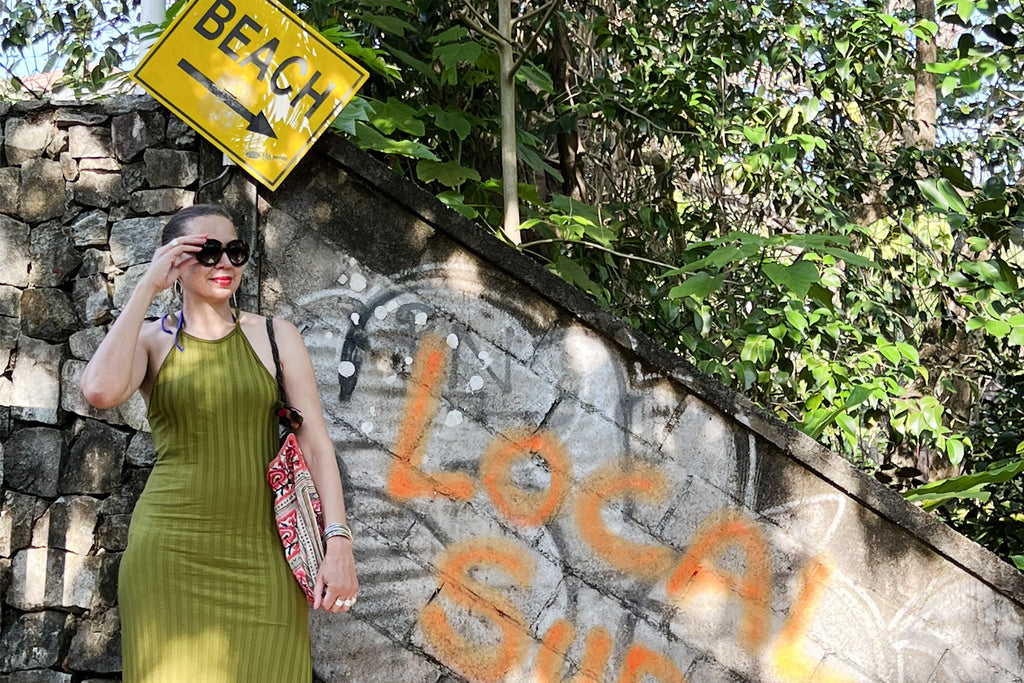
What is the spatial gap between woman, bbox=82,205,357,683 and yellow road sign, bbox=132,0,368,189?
0.56m

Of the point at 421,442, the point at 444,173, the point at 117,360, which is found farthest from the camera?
the point at 444,173

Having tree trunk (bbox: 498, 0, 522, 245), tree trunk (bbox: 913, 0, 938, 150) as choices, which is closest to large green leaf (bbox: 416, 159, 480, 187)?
tree trunk (bbox: 498, 0, 522, 245)

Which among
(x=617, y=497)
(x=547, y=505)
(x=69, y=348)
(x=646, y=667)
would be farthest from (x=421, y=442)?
(x=69, y=348)

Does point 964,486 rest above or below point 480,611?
above

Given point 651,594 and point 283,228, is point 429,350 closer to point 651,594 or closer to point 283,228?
point 283,228

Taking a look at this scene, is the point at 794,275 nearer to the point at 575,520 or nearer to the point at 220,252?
the point at 575,520

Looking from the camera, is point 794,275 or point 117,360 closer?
point 117,360

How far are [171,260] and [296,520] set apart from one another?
29.6 inches

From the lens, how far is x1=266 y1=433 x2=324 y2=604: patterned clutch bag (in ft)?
9.81

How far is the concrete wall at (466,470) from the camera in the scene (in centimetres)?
360

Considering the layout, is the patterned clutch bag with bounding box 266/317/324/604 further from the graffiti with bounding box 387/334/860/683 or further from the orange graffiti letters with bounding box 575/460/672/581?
the orange graffiti letters with bounding box 575/460/672/581

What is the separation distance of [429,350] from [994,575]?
6.76ft

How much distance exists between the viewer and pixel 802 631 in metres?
3.85

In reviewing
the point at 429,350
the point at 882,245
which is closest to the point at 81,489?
the point at 429,350
